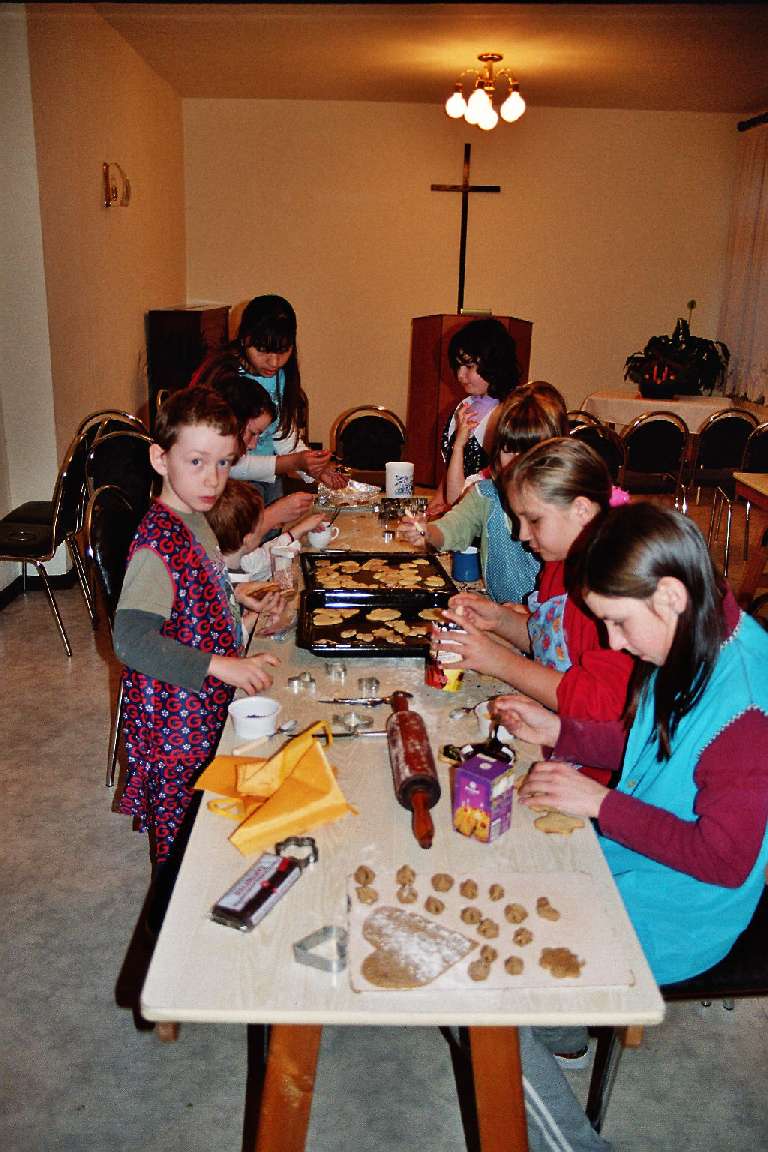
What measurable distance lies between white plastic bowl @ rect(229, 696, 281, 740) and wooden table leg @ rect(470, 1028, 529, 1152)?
0.58 meters

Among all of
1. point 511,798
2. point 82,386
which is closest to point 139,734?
point 511,798

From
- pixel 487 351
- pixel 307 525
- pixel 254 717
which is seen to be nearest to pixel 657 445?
pixel 487 351

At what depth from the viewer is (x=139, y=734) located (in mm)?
1812

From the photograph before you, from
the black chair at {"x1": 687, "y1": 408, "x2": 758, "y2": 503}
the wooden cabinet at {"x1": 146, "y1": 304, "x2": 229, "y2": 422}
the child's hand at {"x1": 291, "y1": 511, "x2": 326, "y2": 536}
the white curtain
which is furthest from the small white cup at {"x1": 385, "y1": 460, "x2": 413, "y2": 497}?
the white curtain

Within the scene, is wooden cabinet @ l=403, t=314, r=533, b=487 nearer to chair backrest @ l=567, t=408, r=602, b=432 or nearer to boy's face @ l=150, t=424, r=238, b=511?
chair backrest @ l=567, t=408, r=602, b=432

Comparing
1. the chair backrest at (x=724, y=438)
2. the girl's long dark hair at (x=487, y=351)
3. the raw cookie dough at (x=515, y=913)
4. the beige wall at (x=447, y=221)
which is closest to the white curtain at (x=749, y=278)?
the beige wall at (x=447, y=221)

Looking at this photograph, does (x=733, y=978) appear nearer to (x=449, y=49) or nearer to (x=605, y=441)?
(x=605, y=441)

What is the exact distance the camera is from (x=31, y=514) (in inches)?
160

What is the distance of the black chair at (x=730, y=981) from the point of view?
1.39m

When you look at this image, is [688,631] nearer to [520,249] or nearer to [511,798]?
[511,798]

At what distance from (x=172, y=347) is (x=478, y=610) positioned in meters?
4.60

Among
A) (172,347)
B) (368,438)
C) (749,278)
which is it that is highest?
(749,278)

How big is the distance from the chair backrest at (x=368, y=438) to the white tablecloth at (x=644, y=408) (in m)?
2.07

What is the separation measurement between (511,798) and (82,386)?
4058 mm
